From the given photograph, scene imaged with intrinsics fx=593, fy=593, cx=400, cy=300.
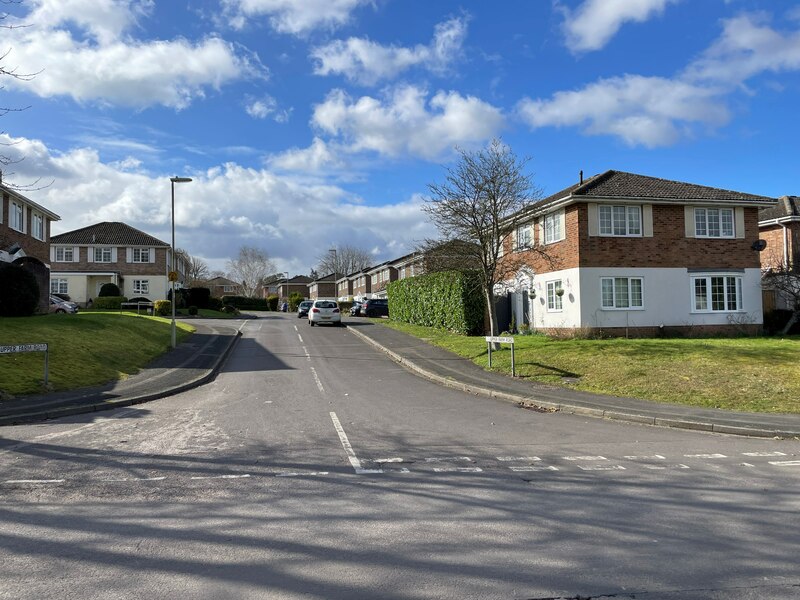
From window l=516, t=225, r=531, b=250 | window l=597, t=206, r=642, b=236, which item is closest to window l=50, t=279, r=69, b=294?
window l=516, t=225, r=531, b=250

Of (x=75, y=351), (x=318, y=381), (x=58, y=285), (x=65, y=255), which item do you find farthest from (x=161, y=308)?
(x=318, y=381)

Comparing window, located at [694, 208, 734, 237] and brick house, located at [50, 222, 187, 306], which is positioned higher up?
brick house, located at [50, 222, 187, 306]

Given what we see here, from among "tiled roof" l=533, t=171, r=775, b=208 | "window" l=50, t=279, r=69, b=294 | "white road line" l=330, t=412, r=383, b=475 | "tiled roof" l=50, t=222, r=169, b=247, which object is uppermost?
"tiled roof" l=50, t=222, r=169, b=247

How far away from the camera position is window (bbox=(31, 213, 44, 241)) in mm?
34312

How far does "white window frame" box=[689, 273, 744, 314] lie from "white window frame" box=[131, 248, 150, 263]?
51.0 metres

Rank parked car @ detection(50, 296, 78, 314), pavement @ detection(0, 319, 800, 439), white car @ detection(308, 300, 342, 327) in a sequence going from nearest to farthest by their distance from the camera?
1. pavement @ detection(0, 319, 800, 439)
2. parked car @ detection(50, 296, 78, 314)
3. white car @ detection(308, 300, 342, 327)

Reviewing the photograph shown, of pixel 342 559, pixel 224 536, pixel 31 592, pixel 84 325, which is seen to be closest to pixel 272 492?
pixel 224 536

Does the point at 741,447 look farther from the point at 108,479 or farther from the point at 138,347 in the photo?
the point at 138,347

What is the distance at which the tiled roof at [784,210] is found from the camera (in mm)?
31656

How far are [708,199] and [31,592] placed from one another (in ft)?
86.9

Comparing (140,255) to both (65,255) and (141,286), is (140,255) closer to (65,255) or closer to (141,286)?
(141,286)

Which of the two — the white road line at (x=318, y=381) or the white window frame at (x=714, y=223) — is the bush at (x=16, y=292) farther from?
the white window frame at (x=714, y=223)

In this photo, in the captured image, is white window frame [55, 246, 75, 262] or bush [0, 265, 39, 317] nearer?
bush [0, 265, 39, 317]

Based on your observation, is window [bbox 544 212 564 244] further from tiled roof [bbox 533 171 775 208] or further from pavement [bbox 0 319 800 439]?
pavement [bbox 0 319 800 439]
